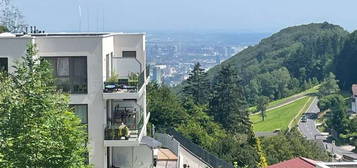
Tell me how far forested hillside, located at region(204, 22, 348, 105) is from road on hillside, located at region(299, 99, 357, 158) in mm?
14193

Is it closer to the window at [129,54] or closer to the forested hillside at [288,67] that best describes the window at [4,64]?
the window at [129,54]

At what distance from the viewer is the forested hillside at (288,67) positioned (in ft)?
482

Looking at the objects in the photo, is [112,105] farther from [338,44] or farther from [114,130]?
[338,44]

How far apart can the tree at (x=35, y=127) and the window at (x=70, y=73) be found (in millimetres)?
4530

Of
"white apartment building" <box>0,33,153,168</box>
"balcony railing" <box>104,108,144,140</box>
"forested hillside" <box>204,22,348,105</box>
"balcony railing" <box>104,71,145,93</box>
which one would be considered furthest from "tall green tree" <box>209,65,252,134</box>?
"forested hillside" <box>204,22,348,105</box>

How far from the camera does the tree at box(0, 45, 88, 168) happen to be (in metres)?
14.3

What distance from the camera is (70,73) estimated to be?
20.5 m

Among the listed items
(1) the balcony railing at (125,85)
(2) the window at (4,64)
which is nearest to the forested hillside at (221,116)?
(1) the balcony railing at (125,85)

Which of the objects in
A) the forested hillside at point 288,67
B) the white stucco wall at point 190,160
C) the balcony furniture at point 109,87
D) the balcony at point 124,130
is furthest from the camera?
the forested hillside at point 288,67

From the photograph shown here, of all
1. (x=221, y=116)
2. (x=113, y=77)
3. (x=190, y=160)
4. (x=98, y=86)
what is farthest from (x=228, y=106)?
(x=98, y=86)

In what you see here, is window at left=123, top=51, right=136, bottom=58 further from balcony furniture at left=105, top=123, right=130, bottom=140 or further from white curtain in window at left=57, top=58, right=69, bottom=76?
white curtain in window at left=57, top=58, right=69, bottom=76

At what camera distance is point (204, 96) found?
6906 cm

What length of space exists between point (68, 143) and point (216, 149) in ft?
91.0

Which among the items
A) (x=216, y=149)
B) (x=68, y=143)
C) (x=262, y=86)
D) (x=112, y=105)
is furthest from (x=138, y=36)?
(x=262, y=86)
